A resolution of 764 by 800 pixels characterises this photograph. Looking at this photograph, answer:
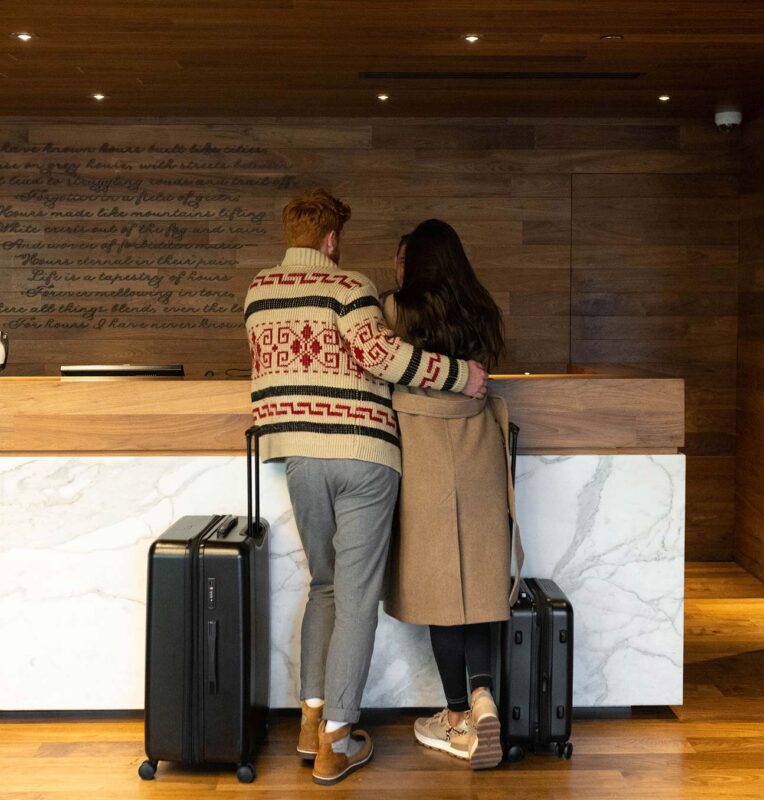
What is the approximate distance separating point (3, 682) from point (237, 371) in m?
2.49

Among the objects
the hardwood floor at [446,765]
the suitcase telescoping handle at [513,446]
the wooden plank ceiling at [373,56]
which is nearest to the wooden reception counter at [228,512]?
the hardwood floor at [446,765]

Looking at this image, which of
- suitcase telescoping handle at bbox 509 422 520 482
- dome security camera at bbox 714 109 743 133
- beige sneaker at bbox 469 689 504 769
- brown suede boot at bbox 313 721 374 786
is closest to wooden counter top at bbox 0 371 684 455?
suitcase telescoping handle at bbox 509 422 520 482

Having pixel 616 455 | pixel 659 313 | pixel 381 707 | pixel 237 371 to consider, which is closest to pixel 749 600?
pixel 659 313

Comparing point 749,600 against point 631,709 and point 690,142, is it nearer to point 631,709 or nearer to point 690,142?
point 631,709

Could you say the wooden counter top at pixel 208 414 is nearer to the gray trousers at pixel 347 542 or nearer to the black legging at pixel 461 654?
the gray trousers at pixel 347 542

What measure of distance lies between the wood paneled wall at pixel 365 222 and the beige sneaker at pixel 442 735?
9.23 feet

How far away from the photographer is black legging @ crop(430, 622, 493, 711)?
127 inches

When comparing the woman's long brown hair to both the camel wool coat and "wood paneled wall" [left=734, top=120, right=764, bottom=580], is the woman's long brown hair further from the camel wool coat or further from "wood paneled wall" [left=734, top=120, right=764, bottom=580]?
"wood paneled wall" [left=734, top=120, right=764, bottom=580]

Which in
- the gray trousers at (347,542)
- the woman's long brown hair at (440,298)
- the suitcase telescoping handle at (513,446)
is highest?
the woman's long brown hair at (440,298)

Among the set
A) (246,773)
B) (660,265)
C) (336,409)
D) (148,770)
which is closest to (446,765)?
(246,773)

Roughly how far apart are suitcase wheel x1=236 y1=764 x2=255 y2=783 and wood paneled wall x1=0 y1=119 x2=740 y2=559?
300 centimetres

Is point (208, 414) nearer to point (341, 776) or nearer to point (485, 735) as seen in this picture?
point (341, 776)

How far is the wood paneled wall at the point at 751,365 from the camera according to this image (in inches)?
223

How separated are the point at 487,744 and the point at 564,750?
30 cm
